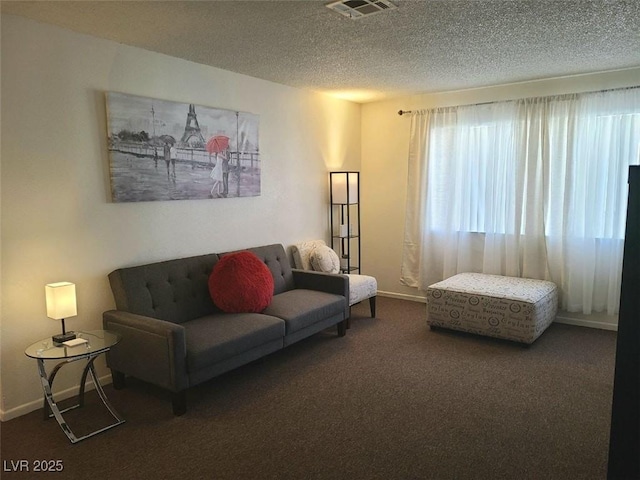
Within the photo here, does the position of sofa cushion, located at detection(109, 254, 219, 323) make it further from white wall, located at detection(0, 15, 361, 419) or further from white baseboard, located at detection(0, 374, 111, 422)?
white baseboard, located at detection(0, 374, 111, 422)

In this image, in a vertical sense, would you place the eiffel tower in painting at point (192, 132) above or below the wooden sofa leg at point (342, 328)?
above

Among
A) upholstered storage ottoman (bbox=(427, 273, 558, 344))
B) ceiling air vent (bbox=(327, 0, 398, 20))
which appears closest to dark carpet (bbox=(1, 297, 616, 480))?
upholstered storage ottoman (bbox=(427, 273, 558, 344))

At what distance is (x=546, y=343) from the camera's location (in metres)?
4.25

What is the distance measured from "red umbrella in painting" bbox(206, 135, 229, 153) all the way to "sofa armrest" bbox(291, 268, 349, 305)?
4.63 feet

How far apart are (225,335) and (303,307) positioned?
2.93 feet

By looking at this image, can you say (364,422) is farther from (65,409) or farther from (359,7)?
(359,7)

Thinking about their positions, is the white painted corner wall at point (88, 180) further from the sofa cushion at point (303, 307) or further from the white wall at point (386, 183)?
the white wall at point (386, 183)

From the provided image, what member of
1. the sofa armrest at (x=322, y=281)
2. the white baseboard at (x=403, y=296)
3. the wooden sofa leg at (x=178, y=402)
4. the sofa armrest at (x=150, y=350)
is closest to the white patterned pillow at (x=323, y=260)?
the sofa armrest at (x=322, y=281)

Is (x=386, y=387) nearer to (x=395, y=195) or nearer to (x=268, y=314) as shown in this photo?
(x=268, y=314)

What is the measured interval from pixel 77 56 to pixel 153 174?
36.9 inches

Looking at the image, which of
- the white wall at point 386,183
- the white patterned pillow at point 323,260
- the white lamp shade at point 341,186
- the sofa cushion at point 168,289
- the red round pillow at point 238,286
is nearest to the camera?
the sofa cushion at point 168,289

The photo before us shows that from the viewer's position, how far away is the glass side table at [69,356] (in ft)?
8.95

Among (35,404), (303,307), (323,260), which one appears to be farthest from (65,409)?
(323,260)

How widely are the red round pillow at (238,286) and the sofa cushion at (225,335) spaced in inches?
3.3
